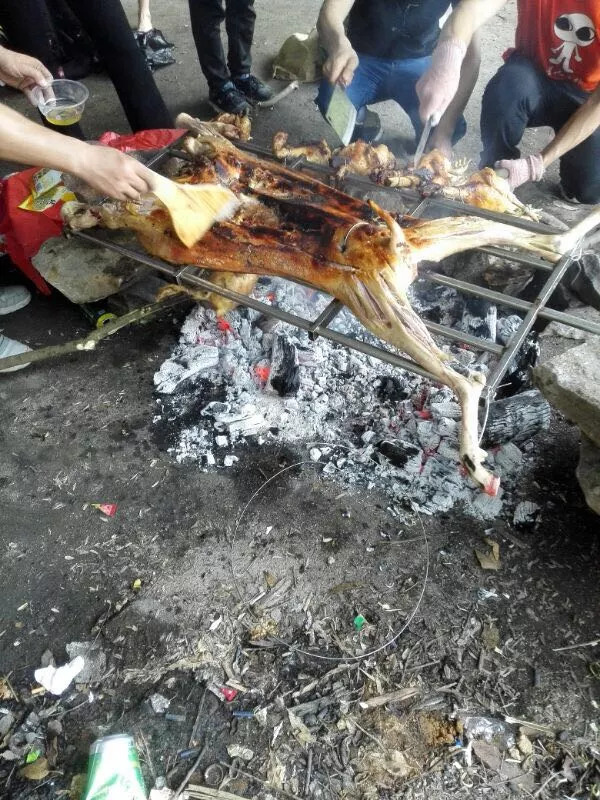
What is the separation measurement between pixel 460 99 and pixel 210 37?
256cm

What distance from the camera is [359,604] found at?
108 inches

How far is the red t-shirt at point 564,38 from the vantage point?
4016mm

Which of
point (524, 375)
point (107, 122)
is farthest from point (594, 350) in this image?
point (107, 122)

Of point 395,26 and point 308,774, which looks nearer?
point 308,774

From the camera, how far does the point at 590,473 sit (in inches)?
111

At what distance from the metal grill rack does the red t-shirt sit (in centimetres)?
190

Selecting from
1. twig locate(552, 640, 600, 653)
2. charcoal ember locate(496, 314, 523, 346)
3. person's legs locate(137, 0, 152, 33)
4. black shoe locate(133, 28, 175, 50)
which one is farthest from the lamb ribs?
person's legs locate(137, 0, 152, 33)

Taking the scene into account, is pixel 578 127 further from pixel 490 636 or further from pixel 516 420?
pixel 490 636

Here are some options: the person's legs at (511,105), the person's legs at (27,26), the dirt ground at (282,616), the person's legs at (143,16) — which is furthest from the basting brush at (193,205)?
the person's legs at (143,16)

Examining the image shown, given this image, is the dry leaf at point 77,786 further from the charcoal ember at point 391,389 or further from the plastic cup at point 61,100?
the plastic cup at point 61,100

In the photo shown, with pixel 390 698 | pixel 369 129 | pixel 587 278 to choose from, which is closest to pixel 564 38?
pixel 369 129

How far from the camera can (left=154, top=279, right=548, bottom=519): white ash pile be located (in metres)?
3.19

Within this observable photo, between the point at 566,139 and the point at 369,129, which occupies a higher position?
the point at 566,139

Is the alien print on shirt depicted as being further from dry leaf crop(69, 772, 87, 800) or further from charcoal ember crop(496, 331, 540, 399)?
dry leaf crop(69, 772, 87, 800)
